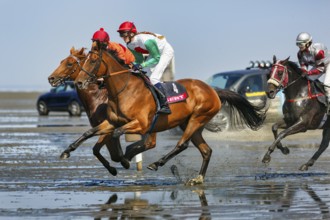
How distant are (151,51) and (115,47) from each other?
0.59 meters

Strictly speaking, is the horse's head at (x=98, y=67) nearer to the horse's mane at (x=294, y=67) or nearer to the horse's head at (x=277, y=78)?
the horse's head at (x=277, y=78)

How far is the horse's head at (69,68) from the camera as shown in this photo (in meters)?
16.4

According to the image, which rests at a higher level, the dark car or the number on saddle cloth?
the number on saddle cloth

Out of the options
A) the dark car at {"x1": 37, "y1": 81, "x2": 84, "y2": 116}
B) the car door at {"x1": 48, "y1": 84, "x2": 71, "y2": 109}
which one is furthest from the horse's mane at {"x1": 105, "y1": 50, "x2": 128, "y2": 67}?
the car door at {"x1": 48, "y1": 84, "x2": 71, "y2": 109}

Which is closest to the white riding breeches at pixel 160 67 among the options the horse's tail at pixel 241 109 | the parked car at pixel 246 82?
the horse's tail at pixel 241 109

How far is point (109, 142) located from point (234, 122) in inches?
107

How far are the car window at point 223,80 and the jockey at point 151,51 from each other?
1256 cm

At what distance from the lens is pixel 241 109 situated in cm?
1764

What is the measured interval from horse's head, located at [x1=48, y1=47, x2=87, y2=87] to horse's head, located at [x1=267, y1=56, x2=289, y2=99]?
323cm

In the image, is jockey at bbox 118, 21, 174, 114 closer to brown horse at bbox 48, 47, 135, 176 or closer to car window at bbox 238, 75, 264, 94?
brown horse at bbox 48, 47, 135, 176

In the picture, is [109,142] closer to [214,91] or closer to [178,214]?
[214,91]

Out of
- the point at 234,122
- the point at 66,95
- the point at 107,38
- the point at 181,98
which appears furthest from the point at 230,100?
the point at 66,95

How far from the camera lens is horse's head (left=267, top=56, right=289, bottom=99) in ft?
55.7

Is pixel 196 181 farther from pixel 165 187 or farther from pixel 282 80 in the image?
pixel 282 80
